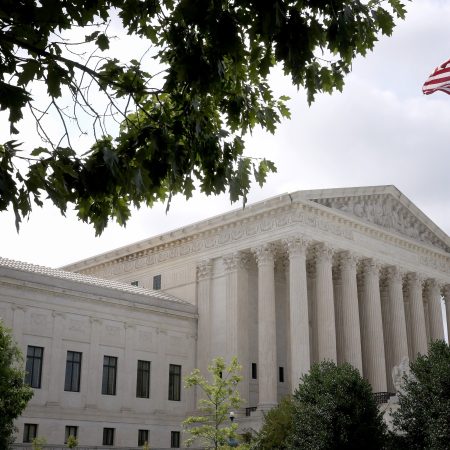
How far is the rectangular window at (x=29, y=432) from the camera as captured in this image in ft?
125

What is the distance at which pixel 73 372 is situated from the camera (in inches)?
1610

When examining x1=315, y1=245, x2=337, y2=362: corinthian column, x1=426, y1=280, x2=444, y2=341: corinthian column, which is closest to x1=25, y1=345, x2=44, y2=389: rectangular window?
x1=315, y1=245, x2=337, y2=362: corinthian column

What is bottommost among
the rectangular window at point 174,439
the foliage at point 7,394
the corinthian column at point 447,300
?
the rectangular window at point 174,439

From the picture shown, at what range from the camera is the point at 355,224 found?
47.8 meters

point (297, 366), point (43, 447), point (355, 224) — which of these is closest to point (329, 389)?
point (297, 366)

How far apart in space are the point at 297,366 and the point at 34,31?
1460 inches

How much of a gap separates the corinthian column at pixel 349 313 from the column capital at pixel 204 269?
9039 millimetres

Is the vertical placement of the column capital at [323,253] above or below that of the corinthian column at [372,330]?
above

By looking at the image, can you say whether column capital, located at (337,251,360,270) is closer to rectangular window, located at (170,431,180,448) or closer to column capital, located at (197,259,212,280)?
column capital, located at (197,259,212,280)

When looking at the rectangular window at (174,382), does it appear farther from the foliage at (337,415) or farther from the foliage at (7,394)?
the foliage at (7,394)

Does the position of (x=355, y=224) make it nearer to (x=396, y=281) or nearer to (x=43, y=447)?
(x=396, y=281)

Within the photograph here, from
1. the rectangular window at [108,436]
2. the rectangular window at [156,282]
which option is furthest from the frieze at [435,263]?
the rectangular window at [108,436]

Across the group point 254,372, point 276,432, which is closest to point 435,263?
point 254,372

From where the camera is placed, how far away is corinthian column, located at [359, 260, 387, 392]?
4638 cm
